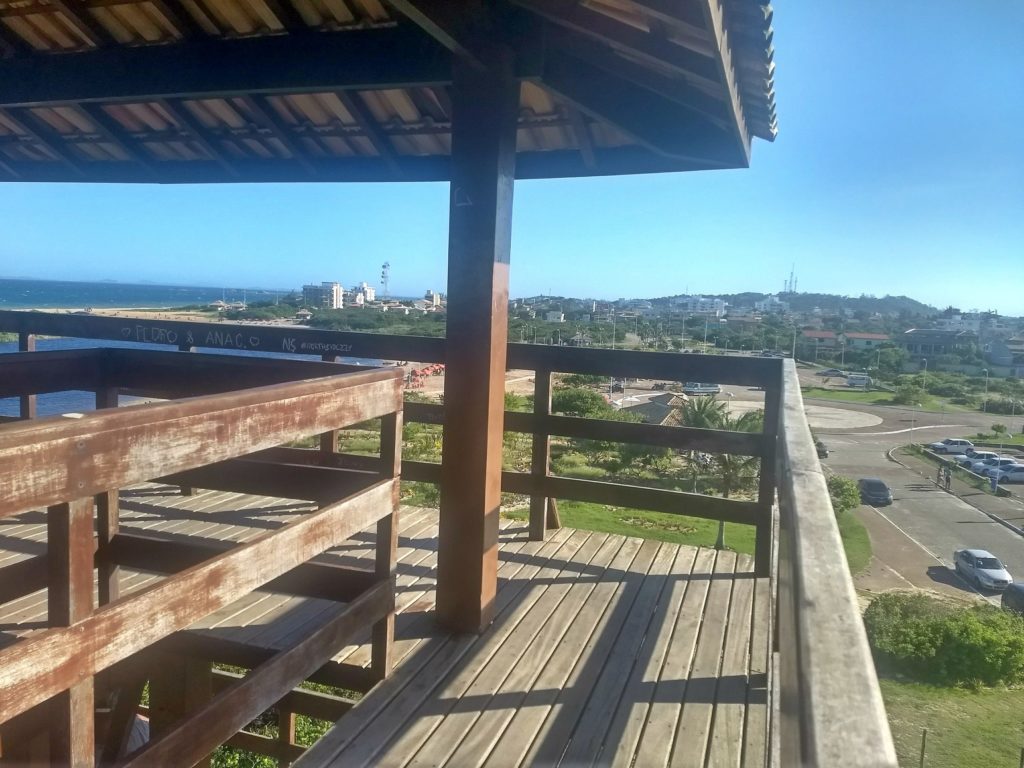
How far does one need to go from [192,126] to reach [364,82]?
6.59 feet

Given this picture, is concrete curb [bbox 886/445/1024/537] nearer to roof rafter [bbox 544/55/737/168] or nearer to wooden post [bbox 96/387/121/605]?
roof rafter [bbox 544/55/737/168]

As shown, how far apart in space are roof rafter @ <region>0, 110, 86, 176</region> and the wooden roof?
0.01 m

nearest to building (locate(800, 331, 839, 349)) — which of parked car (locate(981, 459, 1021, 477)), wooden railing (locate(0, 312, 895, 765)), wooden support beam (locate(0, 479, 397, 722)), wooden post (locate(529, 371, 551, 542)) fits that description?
parked car (locate(981, 459, 1021, 477))

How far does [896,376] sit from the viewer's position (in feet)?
172

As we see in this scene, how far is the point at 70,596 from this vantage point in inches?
49.9

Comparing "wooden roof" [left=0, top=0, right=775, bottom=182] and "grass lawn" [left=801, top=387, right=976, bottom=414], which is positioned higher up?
"wooden roof" [left=0, top=0, right=775, bottom=182]

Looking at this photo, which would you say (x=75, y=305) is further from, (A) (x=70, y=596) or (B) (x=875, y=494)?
(B) (x=875, y=494)

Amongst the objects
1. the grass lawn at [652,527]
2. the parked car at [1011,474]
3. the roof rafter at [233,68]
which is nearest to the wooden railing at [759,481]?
the roof rafter at [233,68]

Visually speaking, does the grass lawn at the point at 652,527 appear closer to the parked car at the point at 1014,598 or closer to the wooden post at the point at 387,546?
the parked car at the point at 1014,598

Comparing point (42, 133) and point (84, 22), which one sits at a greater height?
point (84, 22)

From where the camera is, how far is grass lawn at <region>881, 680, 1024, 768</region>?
15.4 meters

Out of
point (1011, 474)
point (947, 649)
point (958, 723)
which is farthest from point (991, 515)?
point (958, 723)

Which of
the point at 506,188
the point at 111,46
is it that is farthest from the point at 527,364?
the point at 111,46

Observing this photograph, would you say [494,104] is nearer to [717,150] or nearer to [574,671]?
[717,150]
